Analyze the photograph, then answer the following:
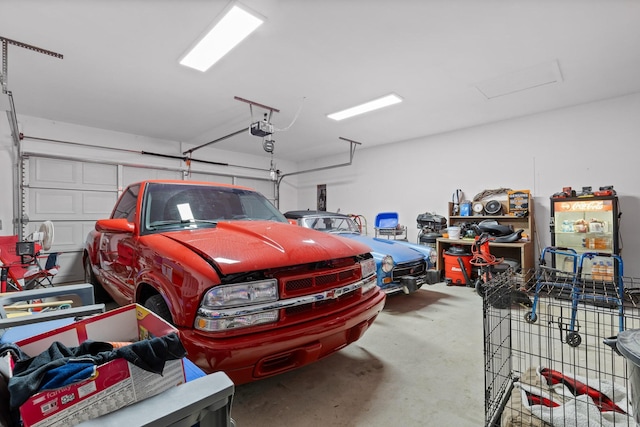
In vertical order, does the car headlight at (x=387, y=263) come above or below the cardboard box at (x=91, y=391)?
below

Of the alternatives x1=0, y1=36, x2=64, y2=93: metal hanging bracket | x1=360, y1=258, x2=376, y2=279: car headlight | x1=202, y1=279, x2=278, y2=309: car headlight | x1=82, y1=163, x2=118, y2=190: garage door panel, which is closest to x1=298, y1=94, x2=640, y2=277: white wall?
x1=360, y1=258, x2=376, y2=279: car headlight

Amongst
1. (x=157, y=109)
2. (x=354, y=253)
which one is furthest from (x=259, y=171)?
(x=354, y=253)

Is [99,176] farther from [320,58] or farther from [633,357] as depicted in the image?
[633,357]

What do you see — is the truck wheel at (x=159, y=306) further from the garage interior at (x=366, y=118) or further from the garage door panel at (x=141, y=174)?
the garage door panel at (x=141, y=174)

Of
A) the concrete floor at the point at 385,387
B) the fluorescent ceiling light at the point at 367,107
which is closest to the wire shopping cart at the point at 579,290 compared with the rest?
the concrete floor at the point at 385,387

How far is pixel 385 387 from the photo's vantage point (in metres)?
2.01

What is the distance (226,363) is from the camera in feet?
4.65

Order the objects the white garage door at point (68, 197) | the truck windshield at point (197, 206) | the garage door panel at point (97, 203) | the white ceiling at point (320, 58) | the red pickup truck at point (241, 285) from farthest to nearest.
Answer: the garage door panel at point (97, 203) < the white garage door at point (68, 197) < the white ceiling at point (320, 58) < the truck windshield at point (197, 206) < the red pickup truck at point (241, 285)

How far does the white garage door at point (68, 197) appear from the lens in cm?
525

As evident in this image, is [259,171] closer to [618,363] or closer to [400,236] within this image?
[400,236]

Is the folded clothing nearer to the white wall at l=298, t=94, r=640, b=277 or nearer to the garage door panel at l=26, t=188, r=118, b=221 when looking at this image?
the white wall at l=298, t=94, r=640, b=277

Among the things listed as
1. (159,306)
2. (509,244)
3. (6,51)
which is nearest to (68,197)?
(6,51)

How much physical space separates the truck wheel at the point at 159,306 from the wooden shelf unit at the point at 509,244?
4.86 metres

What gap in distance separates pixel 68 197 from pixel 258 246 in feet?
19.9
